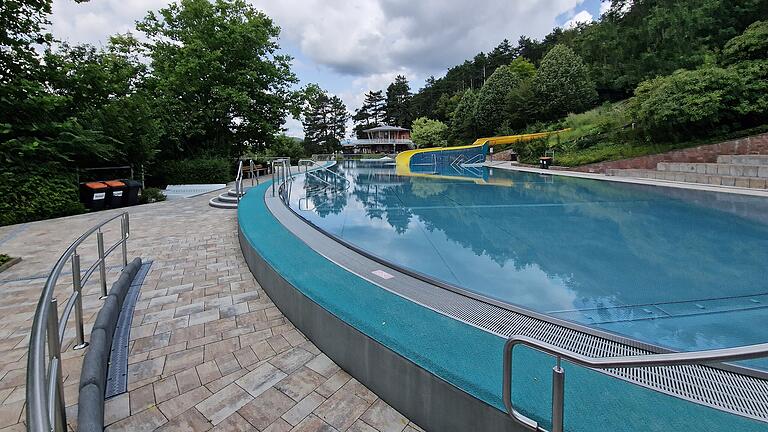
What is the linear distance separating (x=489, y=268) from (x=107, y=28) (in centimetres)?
1750

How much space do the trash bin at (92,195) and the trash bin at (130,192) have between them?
0.57 m

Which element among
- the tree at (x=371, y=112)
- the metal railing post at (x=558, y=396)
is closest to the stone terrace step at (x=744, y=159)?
the metal railing post at (x=558, y=396)

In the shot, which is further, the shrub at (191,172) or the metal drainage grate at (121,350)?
the shrub at (191,172)

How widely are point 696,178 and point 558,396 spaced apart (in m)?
13.6

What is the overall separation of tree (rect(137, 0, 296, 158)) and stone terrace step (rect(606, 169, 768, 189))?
15.3 metres

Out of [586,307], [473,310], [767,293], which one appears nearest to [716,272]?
[767,293]

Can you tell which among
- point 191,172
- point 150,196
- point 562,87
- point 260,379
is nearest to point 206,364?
point 260,379

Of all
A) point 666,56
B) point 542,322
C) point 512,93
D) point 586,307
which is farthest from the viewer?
point 512,93

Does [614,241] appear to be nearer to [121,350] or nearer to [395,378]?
[395,378]

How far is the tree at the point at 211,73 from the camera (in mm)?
14445

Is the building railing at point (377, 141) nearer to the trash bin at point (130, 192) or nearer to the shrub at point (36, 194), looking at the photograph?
the trash bin at point (130, 192)

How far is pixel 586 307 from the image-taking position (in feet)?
9.93

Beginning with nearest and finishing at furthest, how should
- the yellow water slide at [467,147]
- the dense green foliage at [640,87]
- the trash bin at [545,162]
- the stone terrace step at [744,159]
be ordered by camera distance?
the stone terrace step at [744,159], the dense green foliage at [640,87], the trash bin at [545,162], the yellow water slide at [467,147]

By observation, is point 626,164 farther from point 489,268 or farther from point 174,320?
point 174,320
